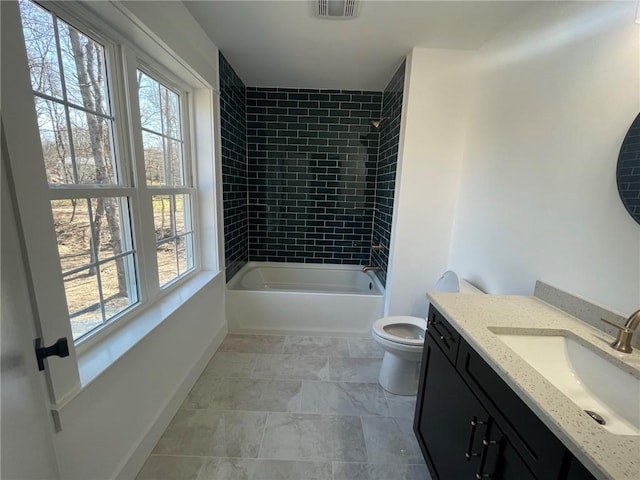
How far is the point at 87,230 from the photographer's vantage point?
1235mm

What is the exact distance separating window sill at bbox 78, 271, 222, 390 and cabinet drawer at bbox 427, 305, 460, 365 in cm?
145

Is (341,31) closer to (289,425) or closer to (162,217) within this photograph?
(162,217)

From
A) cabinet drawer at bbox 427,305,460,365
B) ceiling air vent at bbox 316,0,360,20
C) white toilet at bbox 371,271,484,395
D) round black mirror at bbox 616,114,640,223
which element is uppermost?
ceiling air vent at bbox 316,0,360,20

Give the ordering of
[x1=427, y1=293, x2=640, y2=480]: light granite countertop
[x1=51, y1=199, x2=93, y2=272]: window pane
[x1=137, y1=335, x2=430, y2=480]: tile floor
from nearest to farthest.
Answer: [x1=427, y1=293, x2=640, y2=480]: light granite countertop → [x1=51, y1=199, x2=93, y2=272]: window pane → [x1=137, y1=335, x2=430, y2=480]: tile floor

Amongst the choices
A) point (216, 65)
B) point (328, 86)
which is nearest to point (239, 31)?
point (216, 65)

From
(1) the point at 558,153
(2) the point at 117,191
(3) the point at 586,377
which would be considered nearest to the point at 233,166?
(2) the point at 117,191

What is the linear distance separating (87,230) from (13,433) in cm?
80

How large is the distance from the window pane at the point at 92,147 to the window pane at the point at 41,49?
0.11 meters

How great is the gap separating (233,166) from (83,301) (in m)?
1.85

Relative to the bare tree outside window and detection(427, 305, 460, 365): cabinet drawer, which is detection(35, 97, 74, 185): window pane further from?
detection(427, 305, 460, 365): cabinet drawer

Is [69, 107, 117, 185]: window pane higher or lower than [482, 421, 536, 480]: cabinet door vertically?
higher

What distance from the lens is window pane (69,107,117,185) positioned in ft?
3.88

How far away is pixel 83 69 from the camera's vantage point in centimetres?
122

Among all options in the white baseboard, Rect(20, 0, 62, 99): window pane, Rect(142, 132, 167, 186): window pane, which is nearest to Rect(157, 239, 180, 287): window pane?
Rect(142, 132, 167, 186): window pane
